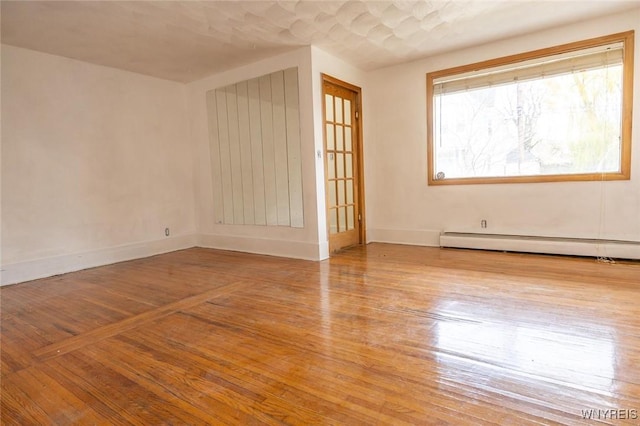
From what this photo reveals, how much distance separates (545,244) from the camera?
4.23 m

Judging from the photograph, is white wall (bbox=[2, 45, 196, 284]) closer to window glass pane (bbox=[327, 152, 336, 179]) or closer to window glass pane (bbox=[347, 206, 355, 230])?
window glass pane (bbox=[327, 152, 336, 179])

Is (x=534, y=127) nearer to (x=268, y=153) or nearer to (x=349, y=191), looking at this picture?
(x=349, y=191)

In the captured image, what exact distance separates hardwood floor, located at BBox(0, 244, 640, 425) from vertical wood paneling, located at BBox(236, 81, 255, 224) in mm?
1781

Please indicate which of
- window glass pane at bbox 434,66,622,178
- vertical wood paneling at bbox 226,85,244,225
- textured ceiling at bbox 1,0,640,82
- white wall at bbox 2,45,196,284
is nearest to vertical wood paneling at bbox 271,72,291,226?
textured ceiling at bbox 1,0,640,82

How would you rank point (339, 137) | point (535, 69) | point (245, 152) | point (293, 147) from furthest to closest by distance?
point (245, 152), point (339, 137), point (293, 147), point (535, 69)

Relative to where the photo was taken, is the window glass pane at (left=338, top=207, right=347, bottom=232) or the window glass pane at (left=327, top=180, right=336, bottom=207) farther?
the window glass pane at (left=338, top=207, right=347, bottom=232)

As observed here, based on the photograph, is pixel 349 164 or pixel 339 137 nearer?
pixel 339 137

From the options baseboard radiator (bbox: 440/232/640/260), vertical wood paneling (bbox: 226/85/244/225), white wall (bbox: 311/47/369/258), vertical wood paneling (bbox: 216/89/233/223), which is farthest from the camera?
vertical wood paneling (bbox: 216/89/233/223)

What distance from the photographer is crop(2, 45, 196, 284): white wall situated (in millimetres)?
3996

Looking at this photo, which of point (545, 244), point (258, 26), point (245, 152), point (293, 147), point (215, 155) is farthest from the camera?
point (215, 155)

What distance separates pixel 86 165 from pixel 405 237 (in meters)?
4.55

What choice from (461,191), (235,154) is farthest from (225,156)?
(461,191)

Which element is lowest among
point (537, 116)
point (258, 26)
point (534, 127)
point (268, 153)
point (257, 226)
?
point (257, 226)

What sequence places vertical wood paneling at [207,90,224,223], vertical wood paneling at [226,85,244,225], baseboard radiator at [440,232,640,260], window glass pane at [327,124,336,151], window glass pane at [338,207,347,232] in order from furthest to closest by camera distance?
vertical wood paneling at [207,90,224,223] < vertical wood paneling at [226,85,244,225] < window glass pane at [338,207,347,232] < window glass pane at [327,124,336,151] < baseboard radiator at [440,232,640,260]
